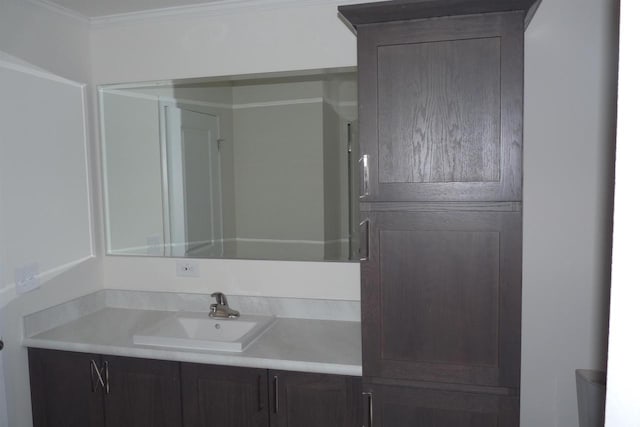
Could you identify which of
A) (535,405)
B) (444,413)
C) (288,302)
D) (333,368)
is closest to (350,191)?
(288,302)

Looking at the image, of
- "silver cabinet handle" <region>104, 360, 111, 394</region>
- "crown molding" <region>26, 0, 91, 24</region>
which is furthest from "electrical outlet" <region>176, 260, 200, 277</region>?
"crown molding" <region>26, 0, 91, 24</region>

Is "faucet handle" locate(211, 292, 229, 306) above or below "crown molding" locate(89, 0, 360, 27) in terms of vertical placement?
below

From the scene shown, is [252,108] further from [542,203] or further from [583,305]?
[583,305]

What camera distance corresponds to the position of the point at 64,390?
217 cm

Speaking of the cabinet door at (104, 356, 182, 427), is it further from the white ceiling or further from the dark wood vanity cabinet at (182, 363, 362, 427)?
the white ceiling

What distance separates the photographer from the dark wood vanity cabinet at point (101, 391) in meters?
2.02

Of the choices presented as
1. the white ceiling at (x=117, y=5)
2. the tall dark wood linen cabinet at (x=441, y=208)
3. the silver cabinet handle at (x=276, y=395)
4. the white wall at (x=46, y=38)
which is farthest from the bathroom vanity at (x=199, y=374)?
the white ceiling at (x=117, y=5)

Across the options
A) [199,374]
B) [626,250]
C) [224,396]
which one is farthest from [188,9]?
[626,250]

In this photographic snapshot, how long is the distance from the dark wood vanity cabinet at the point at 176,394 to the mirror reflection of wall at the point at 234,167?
697 mm

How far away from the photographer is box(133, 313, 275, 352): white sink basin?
2.06 metres

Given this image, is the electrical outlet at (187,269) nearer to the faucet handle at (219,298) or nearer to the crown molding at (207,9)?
the faucet handle at (219,298)

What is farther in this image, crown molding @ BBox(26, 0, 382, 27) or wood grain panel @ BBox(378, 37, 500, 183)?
crown molding @ BBox(26, 0, 382, 27)

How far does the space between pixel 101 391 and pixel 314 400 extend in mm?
1017

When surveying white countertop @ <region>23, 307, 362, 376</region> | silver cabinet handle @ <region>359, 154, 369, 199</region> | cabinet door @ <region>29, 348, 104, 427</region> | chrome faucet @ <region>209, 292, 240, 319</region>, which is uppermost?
silver cabinet handle @ <region>359, 154, 369, 199</region>
